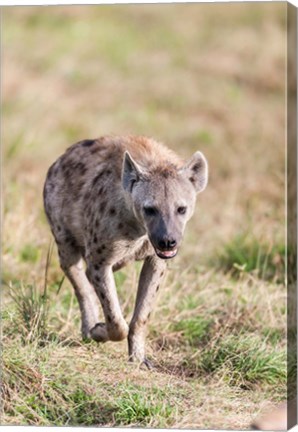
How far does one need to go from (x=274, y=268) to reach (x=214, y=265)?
515 mm

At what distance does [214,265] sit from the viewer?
8398 mm

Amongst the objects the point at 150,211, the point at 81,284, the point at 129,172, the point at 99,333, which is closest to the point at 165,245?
the point at 150,211

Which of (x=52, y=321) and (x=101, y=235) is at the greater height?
(x=101, y=235)

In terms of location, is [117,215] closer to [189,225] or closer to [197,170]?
[197,170]

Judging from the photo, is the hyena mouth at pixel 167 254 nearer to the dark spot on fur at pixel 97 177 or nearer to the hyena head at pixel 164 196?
the hyena head at pixel 164 196

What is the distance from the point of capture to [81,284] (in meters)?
6.79

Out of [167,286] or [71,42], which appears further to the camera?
[71,42]

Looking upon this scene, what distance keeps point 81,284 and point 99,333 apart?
0.55 meters

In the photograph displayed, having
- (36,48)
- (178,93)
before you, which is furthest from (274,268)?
(36,48)

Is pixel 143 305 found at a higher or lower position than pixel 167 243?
lower

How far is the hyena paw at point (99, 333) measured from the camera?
20.6 ft

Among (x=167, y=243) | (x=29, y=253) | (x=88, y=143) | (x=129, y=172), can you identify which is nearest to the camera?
(x=167, y=243)

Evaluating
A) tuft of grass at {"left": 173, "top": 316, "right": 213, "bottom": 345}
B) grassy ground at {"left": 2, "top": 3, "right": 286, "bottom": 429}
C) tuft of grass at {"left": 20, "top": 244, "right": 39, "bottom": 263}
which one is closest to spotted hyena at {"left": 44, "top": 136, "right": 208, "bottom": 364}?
grassy ground at {"left": 2, "top": 3, "right": 286, "bottom": 429}

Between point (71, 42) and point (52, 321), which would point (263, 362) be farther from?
point (71, 42)
